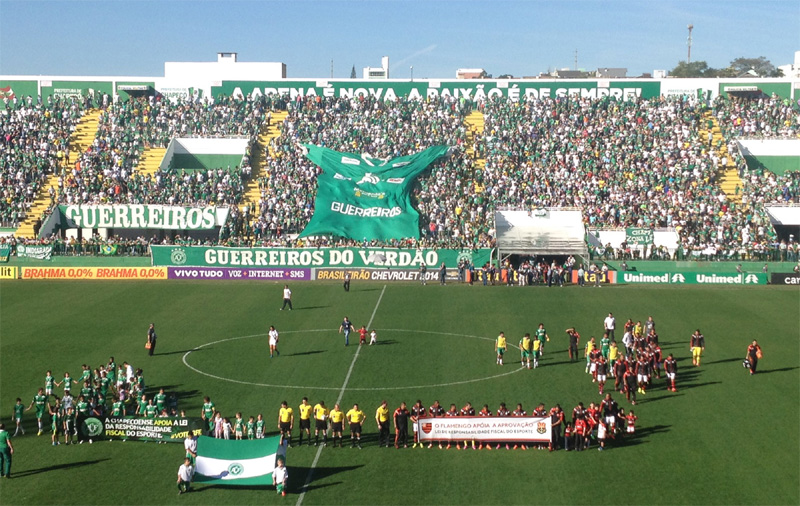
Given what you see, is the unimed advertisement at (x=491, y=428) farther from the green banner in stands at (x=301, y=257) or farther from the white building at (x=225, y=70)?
the white building at (x=225, y=70)

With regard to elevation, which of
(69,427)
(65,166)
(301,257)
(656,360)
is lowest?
(69,427)

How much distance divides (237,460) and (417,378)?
10.7 meters

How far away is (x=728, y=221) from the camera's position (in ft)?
204

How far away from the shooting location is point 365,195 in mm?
67312

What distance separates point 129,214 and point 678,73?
117107mm

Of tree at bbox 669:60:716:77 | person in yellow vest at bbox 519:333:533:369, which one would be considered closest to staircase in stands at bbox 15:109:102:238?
person in yellow vest at bbox 519:333:533:369

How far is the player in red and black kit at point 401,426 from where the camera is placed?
2561 cm

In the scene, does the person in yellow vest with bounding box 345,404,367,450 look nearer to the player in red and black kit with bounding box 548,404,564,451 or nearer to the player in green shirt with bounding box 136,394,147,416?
the player in red and black kit with bounding box 548,404,564,451

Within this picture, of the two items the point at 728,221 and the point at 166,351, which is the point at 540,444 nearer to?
the point at 166,351

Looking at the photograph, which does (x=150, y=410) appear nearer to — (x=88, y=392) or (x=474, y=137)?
(x=88, y=392)

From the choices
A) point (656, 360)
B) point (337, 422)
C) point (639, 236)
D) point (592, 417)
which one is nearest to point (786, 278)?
point (639, 236)

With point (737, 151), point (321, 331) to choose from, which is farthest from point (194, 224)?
point (737, 151)

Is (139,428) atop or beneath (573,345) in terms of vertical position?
beneath

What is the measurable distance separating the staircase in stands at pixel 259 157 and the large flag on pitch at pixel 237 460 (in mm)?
44712
